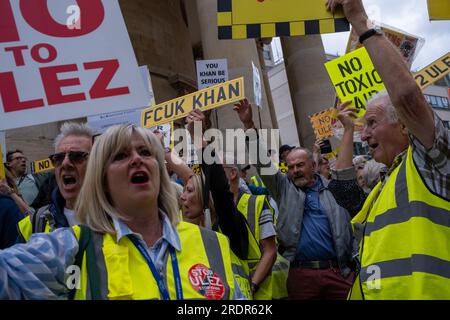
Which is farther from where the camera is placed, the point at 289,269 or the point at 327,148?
the point at 327,148

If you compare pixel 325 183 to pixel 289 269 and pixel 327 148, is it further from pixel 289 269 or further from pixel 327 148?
pixel 327 148

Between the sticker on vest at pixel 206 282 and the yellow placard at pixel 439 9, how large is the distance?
3.12 metres

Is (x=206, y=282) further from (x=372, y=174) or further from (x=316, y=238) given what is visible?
(x=372, y=174)

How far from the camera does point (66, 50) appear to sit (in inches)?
127

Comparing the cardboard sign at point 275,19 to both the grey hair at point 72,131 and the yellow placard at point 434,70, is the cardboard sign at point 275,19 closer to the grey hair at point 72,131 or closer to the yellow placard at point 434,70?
the grey hair at point 72,131

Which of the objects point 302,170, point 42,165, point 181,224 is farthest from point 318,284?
point 42,165

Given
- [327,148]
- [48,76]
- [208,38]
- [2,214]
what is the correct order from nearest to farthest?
[48,76]
[2,214]
[327,148]
[208,38]

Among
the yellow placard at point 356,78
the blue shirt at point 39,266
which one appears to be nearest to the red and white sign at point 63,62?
the blue shirt at point 39,266

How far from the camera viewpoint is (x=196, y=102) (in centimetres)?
516

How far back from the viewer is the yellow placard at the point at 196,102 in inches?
194

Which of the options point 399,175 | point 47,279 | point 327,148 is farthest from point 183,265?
point 327,148

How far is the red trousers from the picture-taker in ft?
13.2

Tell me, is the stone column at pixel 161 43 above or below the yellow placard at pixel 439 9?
above

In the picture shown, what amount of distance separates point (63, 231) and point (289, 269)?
2.83 meters
